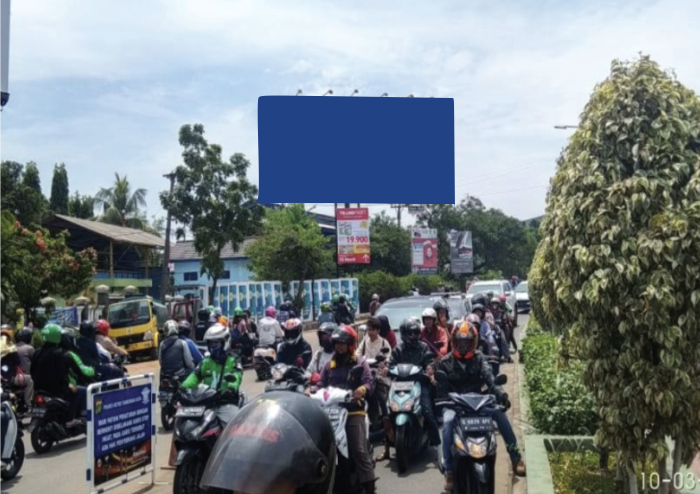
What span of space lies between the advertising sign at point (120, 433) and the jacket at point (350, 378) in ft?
6.33

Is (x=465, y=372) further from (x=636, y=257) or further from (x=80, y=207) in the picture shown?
(x=80, y=207)

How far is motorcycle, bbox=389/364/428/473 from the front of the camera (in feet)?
24.6

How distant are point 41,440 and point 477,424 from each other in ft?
20.1

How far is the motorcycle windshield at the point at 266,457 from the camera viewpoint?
216 centimetres

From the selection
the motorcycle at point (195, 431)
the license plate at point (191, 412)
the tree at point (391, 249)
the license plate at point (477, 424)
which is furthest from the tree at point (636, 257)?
the tree at point (391, 249)

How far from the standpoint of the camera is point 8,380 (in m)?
9.99

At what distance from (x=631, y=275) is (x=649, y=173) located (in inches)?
26.0

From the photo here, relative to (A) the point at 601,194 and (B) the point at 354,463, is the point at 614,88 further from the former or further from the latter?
(B) the point at 354,463

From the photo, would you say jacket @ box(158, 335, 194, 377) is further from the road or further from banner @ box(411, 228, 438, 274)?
→ banner @ box(411, 228, 438, 274)

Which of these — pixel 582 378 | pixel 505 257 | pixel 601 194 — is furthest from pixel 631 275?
pixel 505 257

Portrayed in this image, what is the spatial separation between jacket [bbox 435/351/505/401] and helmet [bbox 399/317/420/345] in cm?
169

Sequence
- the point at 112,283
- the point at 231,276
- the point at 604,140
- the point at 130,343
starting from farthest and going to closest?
the point at 231,276 → the point at 112,283 → the point at 130,343 → the point at 604,140

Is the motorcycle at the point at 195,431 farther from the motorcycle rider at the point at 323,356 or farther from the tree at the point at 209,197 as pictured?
the tree at the point at 209,197

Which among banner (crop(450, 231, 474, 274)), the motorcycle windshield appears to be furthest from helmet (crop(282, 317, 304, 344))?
banner (crop(450, 231, 474, 274))
